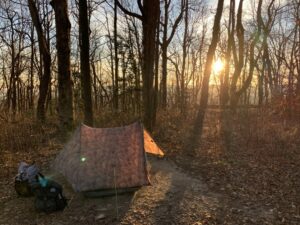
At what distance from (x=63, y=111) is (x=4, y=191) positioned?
12.4ft

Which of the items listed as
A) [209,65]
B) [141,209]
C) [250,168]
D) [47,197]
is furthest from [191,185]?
[209,65]

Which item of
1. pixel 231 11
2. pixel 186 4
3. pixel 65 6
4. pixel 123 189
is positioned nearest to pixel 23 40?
pixel 186 4

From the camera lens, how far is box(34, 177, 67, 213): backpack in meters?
5.29

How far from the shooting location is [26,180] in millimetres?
5828

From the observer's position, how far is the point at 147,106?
10.7 m

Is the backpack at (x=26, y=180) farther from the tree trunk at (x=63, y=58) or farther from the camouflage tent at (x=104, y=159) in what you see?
the tree trunk at (x=63, y=58)

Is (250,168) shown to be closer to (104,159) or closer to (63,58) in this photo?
(104,159)

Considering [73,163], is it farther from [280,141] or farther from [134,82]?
[134,82]

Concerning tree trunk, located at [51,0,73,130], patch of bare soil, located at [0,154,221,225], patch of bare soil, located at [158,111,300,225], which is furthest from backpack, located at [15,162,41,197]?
tree trunk, located at [51,0,73,130]

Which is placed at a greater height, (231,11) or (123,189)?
(231,11)

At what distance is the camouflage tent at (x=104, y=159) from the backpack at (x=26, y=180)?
0.48 m

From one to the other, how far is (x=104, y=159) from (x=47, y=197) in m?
1.06

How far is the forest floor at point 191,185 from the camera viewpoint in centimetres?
527

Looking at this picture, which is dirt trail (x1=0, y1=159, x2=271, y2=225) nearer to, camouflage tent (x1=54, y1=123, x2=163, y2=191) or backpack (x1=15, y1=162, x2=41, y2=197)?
backpack (x1=15, y1=162, x2=41, y2=197)
